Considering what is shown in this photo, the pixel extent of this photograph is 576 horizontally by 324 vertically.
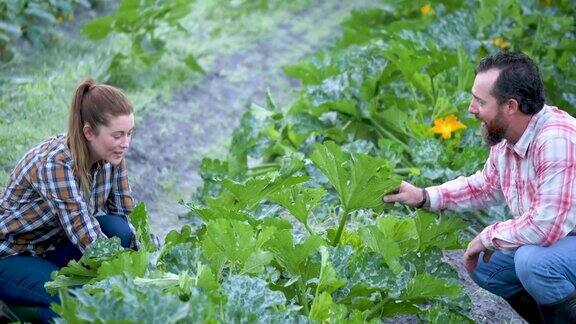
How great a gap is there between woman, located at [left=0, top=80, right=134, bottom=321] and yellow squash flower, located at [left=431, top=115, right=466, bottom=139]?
1.73 metres

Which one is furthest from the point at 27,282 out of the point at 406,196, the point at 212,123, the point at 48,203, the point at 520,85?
the point at 212,123

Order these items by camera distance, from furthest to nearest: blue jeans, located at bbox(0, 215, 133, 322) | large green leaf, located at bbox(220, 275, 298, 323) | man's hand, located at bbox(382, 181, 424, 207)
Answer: man's hand, located at bbox(382, 181, 424, 207) < blue jeans, located at bbox(0, 215, 133, 322) < large green leaf, located at bbox(220, 275, 298, 323)

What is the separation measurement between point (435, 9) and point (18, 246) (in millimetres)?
4005

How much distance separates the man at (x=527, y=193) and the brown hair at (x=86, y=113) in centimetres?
127

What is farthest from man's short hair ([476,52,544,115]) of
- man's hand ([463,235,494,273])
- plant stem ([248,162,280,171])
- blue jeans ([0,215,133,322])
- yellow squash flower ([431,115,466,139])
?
blue jeans ([0,215,133,322])

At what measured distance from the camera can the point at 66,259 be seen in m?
3.84

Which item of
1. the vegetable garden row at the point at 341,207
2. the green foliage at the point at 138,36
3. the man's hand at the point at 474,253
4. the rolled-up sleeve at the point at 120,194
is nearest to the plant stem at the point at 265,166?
the vegetable garden row at the point at 341,207

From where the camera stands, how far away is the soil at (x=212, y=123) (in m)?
4.92

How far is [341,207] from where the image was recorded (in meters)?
4.22

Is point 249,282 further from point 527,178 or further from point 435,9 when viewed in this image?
point 435,9

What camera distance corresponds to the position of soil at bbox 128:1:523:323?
4922 mm

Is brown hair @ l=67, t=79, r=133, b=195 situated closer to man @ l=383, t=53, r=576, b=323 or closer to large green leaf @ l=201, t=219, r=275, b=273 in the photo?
large green leaf @ l=201, t=219, r=275, b=273

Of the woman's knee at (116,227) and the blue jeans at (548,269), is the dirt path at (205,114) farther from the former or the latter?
the blue jeans at (548,269)

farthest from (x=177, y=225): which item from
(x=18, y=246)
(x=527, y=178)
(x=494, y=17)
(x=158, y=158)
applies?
(x=494, y=17)
